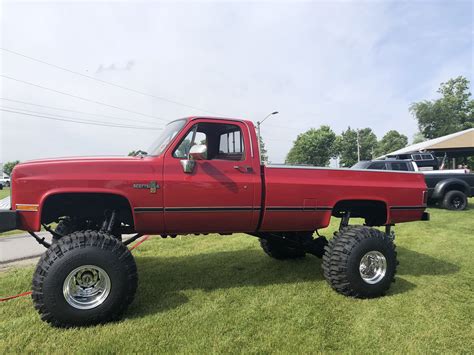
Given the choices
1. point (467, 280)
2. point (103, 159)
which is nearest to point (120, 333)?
point (103, 159)

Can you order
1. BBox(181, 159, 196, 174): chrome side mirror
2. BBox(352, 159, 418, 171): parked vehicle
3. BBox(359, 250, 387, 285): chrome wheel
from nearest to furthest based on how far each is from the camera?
BBox(181, 159, 196, 174): chrome side mirror < BBox(359, 250, 387, 285): chrome wheel < BBox(352, 159, 418, 171): parked vehicle

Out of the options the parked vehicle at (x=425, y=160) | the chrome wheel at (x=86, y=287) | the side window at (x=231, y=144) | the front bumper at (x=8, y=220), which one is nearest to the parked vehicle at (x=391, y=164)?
the parked vehicle at (x=425, y=160)

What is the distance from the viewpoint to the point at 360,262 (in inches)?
172

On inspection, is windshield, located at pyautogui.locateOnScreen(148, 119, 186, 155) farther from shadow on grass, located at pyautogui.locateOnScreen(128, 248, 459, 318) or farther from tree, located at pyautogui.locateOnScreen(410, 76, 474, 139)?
tree, located at pyautogui.locateOnScreen(410, 76, 474, 139)

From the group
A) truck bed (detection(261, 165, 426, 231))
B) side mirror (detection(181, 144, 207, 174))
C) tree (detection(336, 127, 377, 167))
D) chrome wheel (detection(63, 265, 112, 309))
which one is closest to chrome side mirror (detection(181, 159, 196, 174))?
side mirror (detection(181, 144, 207, 174))

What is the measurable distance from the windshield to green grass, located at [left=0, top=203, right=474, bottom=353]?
179 centimetres

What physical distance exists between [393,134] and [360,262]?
98.8 meters

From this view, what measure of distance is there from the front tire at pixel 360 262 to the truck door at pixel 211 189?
1.13m

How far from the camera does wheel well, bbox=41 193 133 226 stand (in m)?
3.87

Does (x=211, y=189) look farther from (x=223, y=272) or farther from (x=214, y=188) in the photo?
(x=223, y=272)

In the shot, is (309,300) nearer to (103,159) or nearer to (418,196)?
(418,196)

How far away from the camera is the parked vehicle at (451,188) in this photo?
12.4 m

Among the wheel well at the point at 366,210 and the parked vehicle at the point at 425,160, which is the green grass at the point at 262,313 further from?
the parked vehicle at the point at 425,160

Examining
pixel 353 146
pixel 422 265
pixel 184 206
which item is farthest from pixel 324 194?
pixel 353 146
